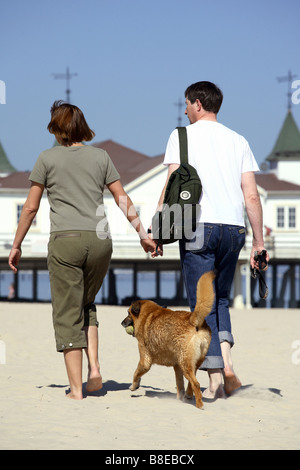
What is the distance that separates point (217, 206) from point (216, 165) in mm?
317

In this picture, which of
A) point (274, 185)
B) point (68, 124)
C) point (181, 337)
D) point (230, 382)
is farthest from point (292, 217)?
point (181, 337)

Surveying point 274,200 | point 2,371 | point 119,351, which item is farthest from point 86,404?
point 274,200

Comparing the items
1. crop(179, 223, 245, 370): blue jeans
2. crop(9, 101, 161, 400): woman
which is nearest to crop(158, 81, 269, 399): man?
crop(179, 223, 245, 370): blue jeans

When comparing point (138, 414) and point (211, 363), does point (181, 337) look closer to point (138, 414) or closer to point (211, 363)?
point (211, 363)

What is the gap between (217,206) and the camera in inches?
241

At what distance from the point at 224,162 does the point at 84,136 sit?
3.47ft

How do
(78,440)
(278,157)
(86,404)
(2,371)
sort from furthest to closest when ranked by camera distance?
(278,157)
(2,371)
(86,404)
(78,440)

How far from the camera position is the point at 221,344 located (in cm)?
637

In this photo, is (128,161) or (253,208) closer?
(253,208)

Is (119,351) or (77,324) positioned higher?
(77,324)

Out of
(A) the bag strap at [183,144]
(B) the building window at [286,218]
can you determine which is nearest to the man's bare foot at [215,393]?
(A) the bag strap at [183,144]

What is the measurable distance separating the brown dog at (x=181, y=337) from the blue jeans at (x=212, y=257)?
22cm
